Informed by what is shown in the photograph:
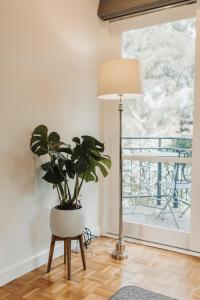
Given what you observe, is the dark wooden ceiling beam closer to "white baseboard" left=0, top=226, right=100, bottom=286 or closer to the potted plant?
the potted plant

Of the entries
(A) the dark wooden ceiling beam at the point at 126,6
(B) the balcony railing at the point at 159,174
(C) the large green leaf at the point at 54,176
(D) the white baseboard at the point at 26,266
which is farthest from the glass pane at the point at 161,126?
(C) the large green leaf at the point at 54,176

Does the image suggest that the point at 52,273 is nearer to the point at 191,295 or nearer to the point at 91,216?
the point at 91,216

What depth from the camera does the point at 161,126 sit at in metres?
2.91

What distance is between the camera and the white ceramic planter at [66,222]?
7.43 ft

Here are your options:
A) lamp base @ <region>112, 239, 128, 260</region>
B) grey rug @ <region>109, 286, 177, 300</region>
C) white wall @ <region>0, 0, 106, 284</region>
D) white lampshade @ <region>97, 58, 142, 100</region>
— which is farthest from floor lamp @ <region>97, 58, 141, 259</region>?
grey rug @ <region>109, 286, 177, 300</region>

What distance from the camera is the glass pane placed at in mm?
2770

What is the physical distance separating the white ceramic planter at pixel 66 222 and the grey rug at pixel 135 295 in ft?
1.73

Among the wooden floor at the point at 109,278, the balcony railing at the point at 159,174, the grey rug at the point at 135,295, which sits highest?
the balcony railing at the point at 159,174

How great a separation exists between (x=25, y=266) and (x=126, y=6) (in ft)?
8.02

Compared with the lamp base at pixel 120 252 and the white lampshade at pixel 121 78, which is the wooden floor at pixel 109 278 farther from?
the white lampshade at pixel 121 78

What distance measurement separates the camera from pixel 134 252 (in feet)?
9.11

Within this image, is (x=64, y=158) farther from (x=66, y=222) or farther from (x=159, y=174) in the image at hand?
(x=159, y=174)

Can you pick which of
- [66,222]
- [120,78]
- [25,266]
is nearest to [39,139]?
[66,222]

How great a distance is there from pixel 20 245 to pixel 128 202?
4.00ft
